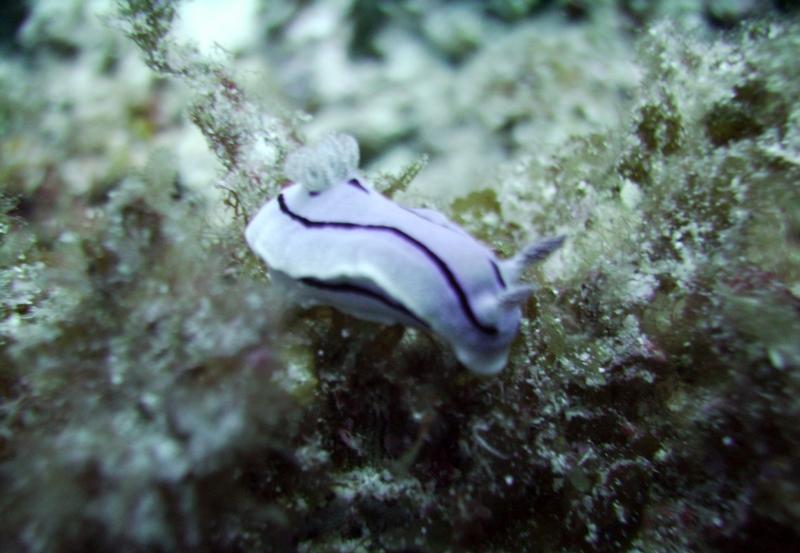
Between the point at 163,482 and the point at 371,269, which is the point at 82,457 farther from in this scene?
the point at 371,269

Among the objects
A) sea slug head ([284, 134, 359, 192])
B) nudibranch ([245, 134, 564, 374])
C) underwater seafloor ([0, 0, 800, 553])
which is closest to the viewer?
underwater seafloor ([0, 0, 800, 553])

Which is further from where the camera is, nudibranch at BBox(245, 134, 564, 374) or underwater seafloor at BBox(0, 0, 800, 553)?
nudibranch at BBox(245, 134, 564, 374)

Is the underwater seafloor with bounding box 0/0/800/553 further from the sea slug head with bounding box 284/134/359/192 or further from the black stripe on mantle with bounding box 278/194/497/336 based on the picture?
the sea slug head with bounding box 284/134/359/192

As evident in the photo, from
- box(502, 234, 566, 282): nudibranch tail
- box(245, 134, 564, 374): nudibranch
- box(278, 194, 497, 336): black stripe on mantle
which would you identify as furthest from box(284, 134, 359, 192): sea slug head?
box(502, 234, 566, 282): nudibranch tail

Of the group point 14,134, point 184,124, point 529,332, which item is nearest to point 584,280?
point 529,332

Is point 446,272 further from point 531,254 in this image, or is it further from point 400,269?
point 531,254

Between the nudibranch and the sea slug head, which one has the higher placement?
the sea slug head
